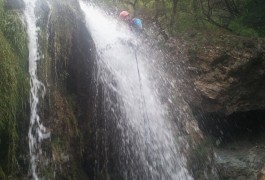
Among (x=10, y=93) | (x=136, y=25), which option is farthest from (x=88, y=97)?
(x=136, y=25)

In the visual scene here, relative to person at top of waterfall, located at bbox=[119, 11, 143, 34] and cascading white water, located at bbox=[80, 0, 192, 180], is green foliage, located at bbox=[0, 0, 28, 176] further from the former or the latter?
person at top of waterfall, located at bbox=[119, 11, 143, 34]

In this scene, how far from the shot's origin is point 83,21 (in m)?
8.20

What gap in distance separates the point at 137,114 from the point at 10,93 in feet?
11.6

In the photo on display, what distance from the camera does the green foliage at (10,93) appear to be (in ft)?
16.5

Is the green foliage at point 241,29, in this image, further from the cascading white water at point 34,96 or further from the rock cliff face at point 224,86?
the cascading white water at point 34,96

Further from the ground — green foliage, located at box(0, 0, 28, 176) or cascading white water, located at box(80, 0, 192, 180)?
green foliage, located at box(0, 0, 28, 176)

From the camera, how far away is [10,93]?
16.9ft

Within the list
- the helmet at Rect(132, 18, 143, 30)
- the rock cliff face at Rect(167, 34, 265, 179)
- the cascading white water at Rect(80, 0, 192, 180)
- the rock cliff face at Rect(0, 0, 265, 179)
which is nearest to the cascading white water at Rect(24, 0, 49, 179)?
the rock cliff face at Rect(0, 0, 265, 179)

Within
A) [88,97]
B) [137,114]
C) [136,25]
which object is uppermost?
[136,25]

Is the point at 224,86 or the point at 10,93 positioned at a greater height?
the point at 10,93

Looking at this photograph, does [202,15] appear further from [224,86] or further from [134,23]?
[224,86]

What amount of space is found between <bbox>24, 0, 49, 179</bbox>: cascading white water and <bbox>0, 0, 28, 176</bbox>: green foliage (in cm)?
25

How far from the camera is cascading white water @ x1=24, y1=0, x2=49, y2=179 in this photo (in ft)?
18.2

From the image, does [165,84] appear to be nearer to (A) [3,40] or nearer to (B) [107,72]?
(B) [107,72]
